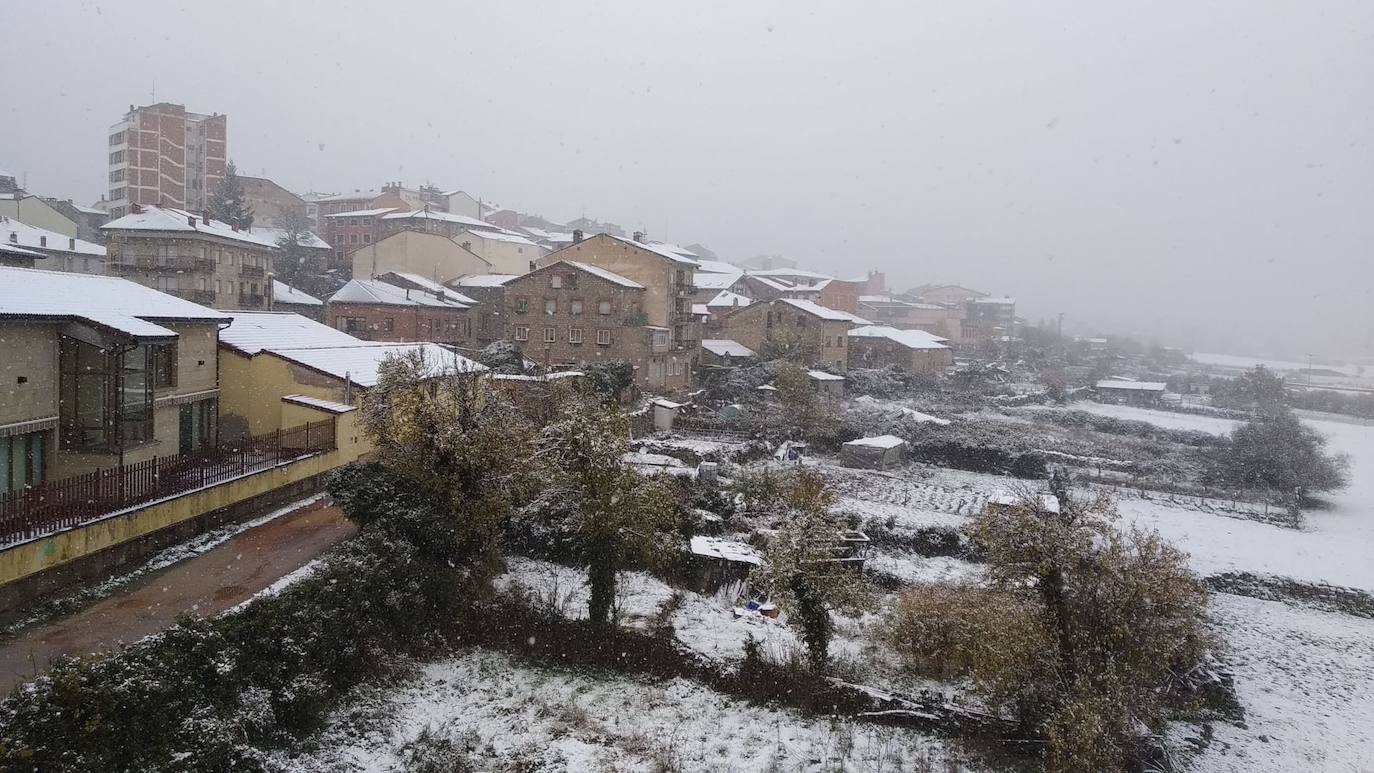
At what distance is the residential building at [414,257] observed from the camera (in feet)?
188

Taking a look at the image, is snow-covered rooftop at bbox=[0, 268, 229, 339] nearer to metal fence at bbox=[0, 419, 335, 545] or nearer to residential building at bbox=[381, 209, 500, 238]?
metal fence at bbox=[0, 419, 335, 545]

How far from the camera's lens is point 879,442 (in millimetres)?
32469

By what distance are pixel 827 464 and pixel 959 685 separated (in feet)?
58.9

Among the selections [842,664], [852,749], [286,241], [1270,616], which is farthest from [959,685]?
[286,241]

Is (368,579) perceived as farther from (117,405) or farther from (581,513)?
(117,405)

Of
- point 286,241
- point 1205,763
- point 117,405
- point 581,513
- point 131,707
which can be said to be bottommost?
point 1205,763

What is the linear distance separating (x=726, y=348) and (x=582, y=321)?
1423 centimetres

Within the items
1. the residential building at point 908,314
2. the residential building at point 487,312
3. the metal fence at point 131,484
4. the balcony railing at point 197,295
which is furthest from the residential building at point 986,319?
the metal fence at point 131,484

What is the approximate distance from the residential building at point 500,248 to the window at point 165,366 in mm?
44246

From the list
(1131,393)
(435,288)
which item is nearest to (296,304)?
(435,288)

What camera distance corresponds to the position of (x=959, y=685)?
1411cm

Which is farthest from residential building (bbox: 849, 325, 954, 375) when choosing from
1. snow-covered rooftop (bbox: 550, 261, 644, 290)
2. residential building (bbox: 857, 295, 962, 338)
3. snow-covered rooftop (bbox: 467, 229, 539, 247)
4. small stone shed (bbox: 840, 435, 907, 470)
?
snow-covered rooftop (bbox: 467, 229, 539, 247)

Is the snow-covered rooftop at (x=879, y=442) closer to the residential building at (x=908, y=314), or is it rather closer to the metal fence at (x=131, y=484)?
the metal fence at (x=131, y=484)

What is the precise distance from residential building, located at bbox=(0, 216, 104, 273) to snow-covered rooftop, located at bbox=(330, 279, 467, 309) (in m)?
15.2
